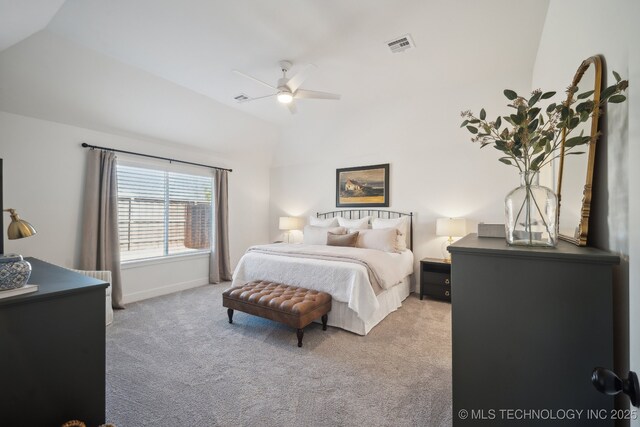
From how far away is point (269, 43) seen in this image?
2.92 metres

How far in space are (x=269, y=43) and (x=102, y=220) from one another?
3077mm

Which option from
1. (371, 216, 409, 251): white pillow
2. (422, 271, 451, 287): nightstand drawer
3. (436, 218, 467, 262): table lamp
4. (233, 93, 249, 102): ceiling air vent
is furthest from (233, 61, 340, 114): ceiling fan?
(422, 271, 451, 287): nightstand drawer

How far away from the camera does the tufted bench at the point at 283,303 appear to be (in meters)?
2.72

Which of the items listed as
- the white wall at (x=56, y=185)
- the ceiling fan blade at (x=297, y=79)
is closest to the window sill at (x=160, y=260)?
the white wall at (x=56, y=185)

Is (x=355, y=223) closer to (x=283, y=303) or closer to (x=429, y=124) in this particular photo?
(x=429, y=124)

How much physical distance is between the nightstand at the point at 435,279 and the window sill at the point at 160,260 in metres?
3.75

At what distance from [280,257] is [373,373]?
180 centimetres

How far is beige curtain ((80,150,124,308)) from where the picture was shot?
11.9 ft

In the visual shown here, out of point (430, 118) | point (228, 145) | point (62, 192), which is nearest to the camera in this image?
point (62, 192)

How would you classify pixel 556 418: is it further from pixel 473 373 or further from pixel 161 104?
pixel 161 104

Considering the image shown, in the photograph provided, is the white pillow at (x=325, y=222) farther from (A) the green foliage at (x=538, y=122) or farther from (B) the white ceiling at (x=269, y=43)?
(A) the green foliage at (x=538, y=122)

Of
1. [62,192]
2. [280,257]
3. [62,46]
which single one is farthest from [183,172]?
[280,257]

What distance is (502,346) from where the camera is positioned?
1193 mm

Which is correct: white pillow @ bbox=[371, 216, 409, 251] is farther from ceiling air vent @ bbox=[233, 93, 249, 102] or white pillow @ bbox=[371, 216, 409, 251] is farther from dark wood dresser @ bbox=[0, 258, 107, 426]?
dark wood dresser @ bbox=[0, 258, 107, 426]
